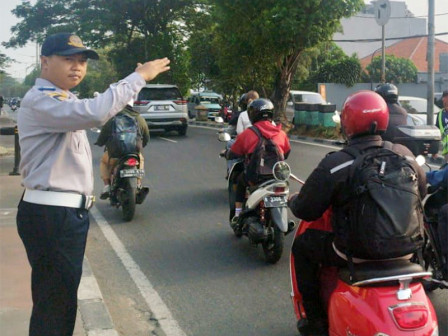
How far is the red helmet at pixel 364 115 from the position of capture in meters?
3.60

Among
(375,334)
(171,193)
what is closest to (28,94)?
(375,334)

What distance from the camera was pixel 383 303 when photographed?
3.16 m

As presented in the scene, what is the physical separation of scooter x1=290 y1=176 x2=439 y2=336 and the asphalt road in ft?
5.18

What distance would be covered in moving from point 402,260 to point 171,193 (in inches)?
316

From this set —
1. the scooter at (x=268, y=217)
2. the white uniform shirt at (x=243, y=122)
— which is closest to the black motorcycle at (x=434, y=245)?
the scooter at (x=268, y=217)

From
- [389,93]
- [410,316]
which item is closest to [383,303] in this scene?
[410,316]

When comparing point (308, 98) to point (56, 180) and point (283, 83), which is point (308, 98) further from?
point (56, 180)

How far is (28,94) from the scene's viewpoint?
338 centimetres

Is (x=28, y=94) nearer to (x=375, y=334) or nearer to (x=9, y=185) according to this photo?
(x=375, y=334)

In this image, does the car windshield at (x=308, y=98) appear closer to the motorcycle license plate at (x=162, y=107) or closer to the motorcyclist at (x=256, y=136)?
the motorcycle license plate at (x=162, y=107)

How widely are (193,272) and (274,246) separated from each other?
83 cm

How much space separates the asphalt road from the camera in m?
5.14

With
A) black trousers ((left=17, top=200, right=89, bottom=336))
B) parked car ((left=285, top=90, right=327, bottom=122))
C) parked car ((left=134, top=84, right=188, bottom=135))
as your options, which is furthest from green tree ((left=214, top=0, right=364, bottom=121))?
black trousers ((left=17, top=200, right=89, bottom=336))

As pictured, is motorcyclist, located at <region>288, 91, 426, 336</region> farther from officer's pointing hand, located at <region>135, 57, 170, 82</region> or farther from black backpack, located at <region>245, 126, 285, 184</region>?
black backpack, located at <region>245, 126, 285, 184</region>
